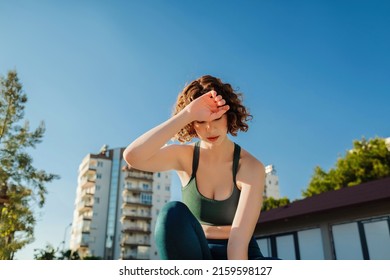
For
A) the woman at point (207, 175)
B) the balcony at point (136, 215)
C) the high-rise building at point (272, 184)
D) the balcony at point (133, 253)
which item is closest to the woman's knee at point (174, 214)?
the woman at point (207, 175)

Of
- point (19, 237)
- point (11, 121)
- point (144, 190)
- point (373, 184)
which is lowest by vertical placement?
point (19, 237)

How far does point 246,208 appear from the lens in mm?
1538

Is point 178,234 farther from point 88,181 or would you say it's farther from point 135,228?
point 88,181

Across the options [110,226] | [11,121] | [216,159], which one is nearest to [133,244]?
[110,226]

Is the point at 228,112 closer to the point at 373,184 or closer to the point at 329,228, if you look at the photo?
the point at 329,228

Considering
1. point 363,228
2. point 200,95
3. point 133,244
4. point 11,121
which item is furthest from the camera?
point 133,244

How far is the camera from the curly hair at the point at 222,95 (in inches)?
68.4

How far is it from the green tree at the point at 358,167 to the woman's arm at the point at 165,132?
23755 mm

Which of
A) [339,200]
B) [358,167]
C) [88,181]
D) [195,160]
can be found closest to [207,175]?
[195,160]

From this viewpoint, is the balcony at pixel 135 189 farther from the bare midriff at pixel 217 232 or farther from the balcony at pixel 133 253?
the bare midriff at pixel 217 232

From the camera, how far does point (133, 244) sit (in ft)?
178

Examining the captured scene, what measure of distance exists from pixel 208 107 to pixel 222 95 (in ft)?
0.64
